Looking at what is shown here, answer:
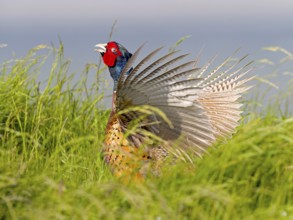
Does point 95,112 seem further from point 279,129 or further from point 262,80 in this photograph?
point 279,129

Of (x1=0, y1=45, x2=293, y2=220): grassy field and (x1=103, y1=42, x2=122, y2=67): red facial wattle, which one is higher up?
(x1=103, y1=42, x2=122, y2=67): red facial wattle

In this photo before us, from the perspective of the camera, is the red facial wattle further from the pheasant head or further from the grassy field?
the grassy field

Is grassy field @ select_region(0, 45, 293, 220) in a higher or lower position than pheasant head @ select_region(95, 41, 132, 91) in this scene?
lower

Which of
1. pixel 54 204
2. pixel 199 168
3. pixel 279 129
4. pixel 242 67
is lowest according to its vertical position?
pixel 54 204

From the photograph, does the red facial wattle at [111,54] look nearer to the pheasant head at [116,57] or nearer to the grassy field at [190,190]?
the pheasant head at [116,57]

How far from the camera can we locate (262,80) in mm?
5488

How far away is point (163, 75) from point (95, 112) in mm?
2197

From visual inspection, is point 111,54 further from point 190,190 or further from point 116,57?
point 190,190

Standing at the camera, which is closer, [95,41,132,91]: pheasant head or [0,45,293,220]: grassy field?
[0,45,293,220]: grassy field

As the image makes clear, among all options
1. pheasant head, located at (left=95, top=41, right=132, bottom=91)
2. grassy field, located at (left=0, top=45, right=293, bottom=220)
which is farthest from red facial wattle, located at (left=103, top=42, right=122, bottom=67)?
grassy field, located at (left=0, top=45, right=293, bottom=220)

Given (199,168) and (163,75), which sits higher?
(163,75)

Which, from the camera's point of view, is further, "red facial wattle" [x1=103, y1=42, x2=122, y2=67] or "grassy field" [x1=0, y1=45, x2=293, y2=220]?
"red facial wattle" [x1=103, y1=42, x2=122, y2=67]

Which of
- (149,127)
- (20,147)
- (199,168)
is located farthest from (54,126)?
(199,168)

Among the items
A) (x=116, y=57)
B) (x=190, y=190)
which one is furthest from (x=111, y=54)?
(x=190, y=190)
